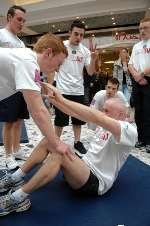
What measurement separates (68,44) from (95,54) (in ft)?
1.28

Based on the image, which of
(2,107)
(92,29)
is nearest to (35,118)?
(2,107)

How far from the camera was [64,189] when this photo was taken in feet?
7.85

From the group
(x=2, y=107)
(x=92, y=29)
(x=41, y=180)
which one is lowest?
(x=41, y=180)

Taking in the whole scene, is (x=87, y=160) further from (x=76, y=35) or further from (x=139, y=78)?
(x=76, y=35)

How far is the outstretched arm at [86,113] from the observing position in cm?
196

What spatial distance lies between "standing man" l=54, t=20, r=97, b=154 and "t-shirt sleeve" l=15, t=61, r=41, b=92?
6.28 feet

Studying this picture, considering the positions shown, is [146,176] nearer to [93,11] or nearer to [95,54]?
[95,54]

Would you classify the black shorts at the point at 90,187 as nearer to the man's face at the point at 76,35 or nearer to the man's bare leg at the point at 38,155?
the man's bare leg at the point at 38,155

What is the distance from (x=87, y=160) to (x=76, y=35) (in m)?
1.83

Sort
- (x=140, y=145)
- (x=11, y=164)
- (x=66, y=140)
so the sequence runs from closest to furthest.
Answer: (x=11, y=164), (x=140, y=145), (x=66, y=140)

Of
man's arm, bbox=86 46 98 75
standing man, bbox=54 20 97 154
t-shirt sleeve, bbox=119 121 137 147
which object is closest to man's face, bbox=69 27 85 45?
standing man, bbox=54 20 97 154

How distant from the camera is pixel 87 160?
87.6 inches

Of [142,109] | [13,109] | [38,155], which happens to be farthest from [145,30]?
[38,155]

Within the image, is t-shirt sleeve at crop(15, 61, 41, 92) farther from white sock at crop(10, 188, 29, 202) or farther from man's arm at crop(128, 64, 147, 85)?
man's arm at crop(128, 64, 147, 85)
